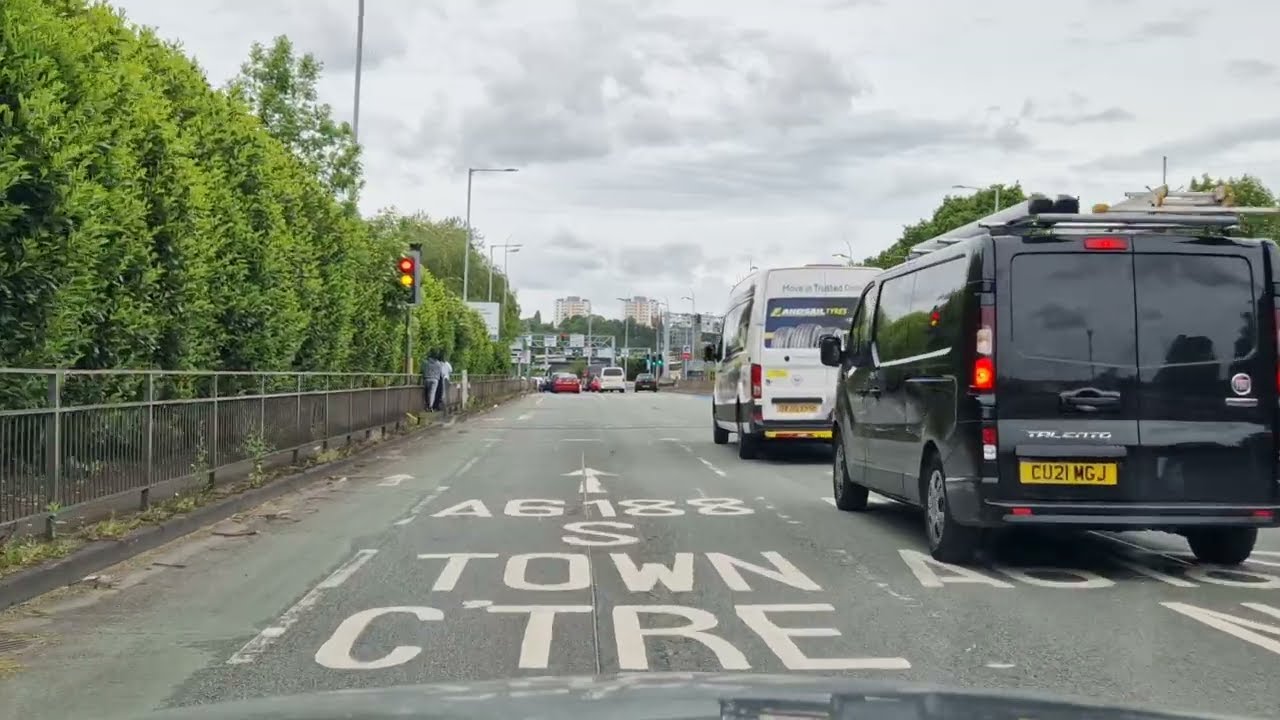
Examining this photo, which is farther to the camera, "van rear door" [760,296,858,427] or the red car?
the red car

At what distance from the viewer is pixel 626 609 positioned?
279 inches

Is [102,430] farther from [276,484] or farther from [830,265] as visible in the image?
[830,265]

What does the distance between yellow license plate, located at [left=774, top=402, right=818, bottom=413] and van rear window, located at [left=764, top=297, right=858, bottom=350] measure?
0.83m

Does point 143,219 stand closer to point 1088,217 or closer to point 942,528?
point 942,528

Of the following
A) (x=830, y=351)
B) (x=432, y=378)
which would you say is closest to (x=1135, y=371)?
(x=830, y=351)

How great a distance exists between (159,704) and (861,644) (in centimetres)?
316

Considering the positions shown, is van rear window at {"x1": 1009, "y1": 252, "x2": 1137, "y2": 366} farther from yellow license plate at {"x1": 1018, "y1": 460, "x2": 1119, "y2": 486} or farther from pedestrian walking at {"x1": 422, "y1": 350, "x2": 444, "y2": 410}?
pedestrian walking at {"x1": 422, "y1": 350, "x2": 444, "y2": 410}

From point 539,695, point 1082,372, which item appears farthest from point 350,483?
point 539,695

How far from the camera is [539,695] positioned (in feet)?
9.81

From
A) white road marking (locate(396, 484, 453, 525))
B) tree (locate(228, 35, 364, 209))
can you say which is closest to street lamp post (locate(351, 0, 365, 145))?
tree (locate(228, 35, 364, 209))

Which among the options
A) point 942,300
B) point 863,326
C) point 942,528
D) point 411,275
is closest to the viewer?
point 942,528

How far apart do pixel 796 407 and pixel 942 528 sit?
9724 millimetres

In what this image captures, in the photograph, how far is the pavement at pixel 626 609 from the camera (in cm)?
554

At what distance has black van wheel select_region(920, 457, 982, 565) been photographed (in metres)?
8.77
